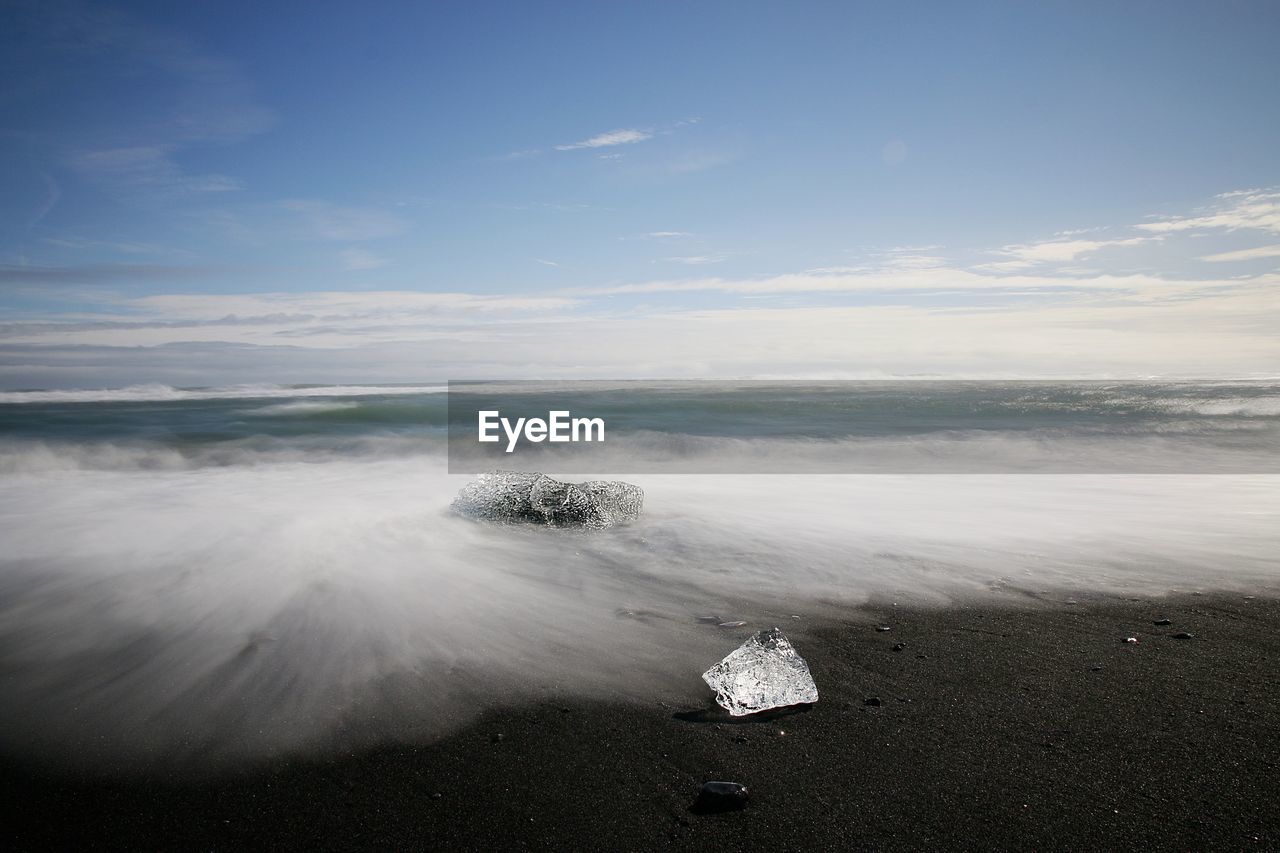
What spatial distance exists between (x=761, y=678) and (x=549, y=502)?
11.4 feet

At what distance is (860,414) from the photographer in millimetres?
21188

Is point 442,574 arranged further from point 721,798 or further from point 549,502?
point 721,798

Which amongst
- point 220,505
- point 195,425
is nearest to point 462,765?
point 220,505

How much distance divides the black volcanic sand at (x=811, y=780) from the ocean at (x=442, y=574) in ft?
0.81

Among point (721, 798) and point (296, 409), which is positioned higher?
point (296, 409)

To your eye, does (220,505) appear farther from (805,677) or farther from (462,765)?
(805,677)

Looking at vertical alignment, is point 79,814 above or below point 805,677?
below

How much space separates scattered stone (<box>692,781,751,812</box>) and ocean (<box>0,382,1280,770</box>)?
0.80 meters

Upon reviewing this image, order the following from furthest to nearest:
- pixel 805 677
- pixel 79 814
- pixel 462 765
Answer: pixel 805 677 < pixel 462 765 < pixel 79 814

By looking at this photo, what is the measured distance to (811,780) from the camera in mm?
2322

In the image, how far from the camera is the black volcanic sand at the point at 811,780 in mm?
2080

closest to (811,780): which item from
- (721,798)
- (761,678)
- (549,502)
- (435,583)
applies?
(721,798)

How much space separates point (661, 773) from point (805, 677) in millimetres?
826

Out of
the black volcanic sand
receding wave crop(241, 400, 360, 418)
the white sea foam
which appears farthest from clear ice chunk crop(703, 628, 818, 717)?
receding wave crop(241, 400, 360, 418)
